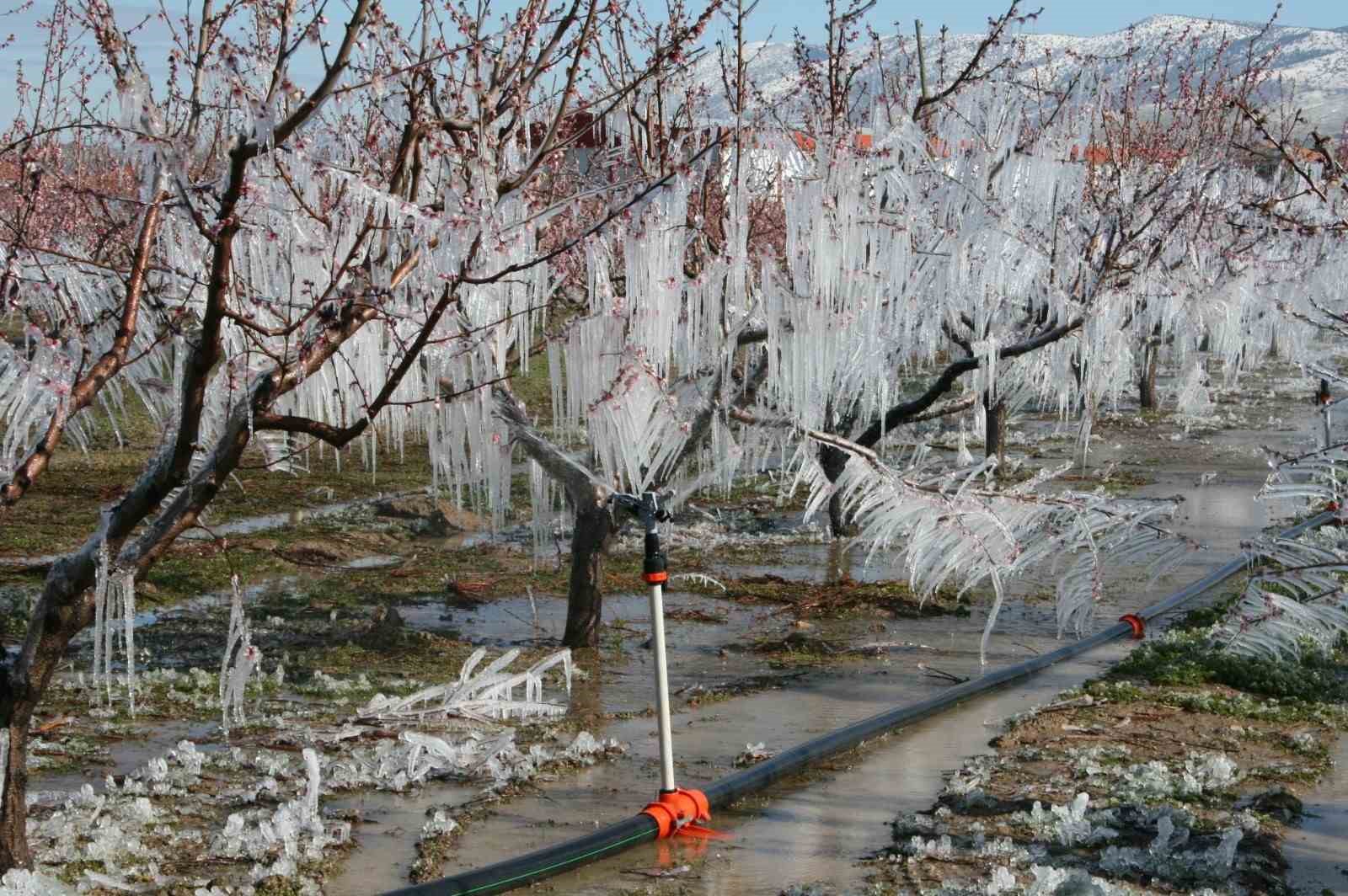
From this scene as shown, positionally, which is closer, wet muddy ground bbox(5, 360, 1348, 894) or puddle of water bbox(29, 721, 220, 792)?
wet muddy ground bbox(5, 360, 1348, 894)

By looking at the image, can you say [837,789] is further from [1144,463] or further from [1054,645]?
[1144,463]

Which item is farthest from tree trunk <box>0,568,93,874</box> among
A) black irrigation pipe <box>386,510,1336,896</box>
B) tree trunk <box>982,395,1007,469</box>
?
tree trunk <box>982,395,1007,469</box>

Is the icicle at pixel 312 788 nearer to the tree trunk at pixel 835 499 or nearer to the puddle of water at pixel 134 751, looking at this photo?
the puddle of water at pixel 134 751

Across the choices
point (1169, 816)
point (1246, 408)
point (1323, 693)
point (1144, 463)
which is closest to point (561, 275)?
point (1169, 816)

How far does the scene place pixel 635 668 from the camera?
9297mm

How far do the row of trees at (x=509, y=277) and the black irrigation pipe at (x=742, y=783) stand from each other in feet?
2.43

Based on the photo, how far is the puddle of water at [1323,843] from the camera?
215 inches

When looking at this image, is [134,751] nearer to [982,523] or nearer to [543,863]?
[543,863]

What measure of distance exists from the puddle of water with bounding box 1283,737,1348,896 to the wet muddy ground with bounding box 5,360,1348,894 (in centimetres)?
2

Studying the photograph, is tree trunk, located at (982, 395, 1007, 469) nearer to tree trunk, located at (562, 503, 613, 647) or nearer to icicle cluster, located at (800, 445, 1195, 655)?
tree trunk, located at (562, 503, 613, 647)

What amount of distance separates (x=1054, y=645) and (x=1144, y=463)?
416 inches

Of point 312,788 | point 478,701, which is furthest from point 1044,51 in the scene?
point 312,788

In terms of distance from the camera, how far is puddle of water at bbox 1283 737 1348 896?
5.46 m

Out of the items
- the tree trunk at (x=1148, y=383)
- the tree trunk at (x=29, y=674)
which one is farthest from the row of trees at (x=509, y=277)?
the tree trunk at (x=1148, y=383)
